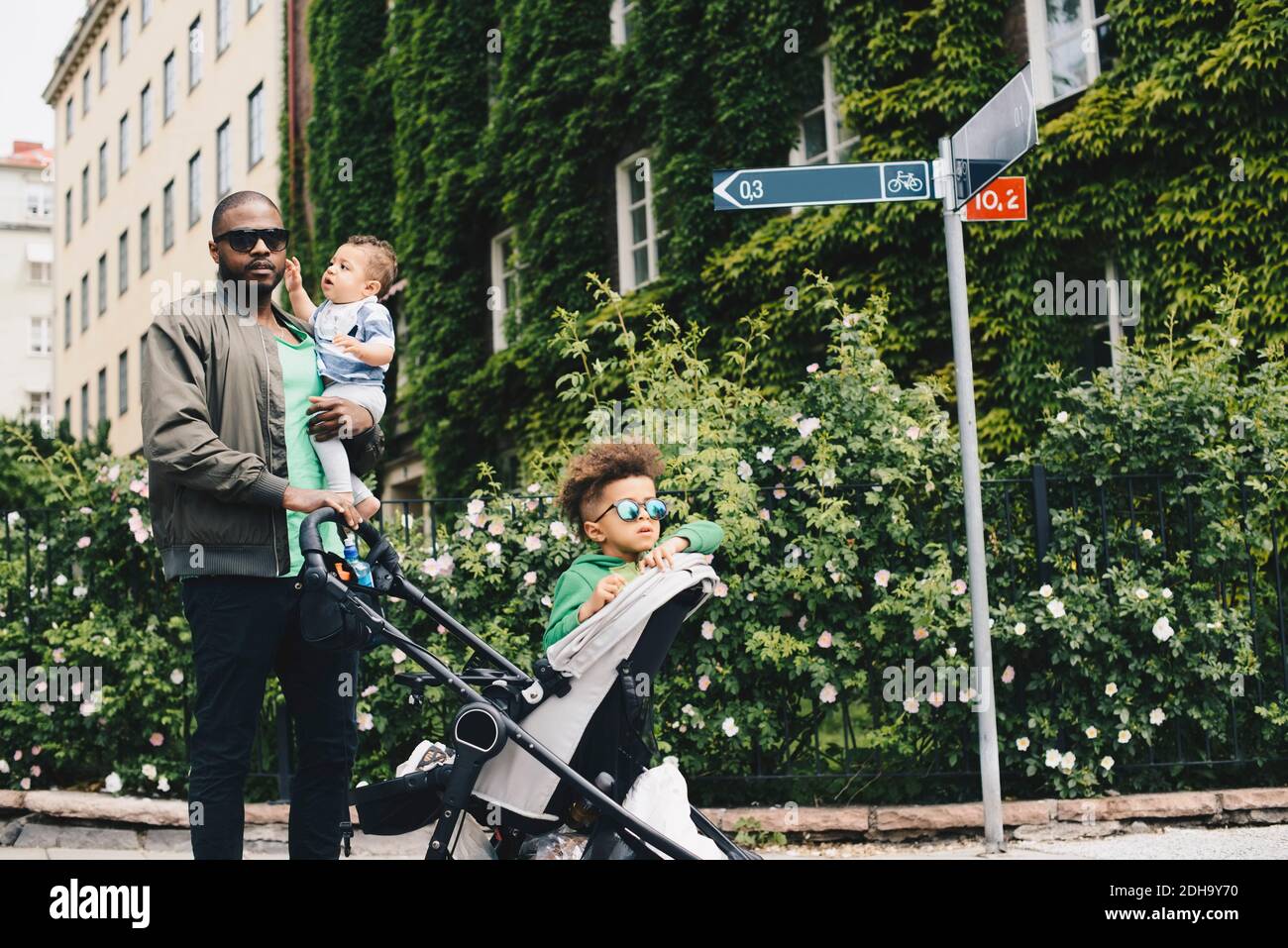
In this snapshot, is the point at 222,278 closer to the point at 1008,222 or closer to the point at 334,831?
the point at 334,831

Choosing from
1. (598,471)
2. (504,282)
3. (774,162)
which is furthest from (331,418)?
(504,282)

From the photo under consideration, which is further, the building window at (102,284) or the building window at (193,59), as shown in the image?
the building window at (102,284)

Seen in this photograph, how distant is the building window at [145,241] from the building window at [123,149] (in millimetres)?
→ 2634

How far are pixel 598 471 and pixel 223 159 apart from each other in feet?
101

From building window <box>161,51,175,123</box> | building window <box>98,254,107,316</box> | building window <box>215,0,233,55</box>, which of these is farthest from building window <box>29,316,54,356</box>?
building window <box>215,0,233,55</box>

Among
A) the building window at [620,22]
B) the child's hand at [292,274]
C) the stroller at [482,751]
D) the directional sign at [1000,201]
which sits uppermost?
the building window at [620,22]

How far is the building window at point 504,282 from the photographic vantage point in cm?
1947

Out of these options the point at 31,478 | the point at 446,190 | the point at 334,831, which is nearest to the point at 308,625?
the point at 334,831

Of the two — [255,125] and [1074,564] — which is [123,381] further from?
[1074,564]

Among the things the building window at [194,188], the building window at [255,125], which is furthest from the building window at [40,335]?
the building window at [255,125]

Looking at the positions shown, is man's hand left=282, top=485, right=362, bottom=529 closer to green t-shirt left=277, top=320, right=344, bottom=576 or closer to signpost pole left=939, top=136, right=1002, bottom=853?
green t-shirt left=277, top=320, right=344, bottom=576

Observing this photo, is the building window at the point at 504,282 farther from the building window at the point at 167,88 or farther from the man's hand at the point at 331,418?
the building window at the point at 167,88

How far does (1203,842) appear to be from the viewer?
18.5 ft

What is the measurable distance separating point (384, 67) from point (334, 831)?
21.0 m
